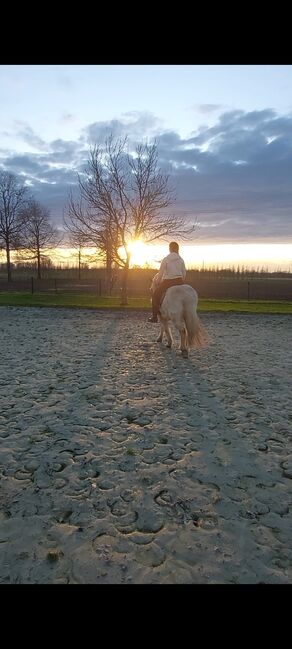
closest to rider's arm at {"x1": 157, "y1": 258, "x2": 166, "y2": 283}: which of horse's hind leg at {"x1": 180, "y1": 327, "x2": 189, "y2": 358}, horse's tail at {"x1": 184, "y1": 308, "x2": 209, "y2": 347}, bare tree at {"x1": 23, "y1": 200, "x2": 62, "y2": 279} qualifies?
horse's tail at {"x1": 184, "y1": 308, "x2": 209, "y2": 347}

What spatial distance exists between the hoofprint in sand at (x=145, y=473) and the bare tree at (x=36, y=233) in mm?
42134

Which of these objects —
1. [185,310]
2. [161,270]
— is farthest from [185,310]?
[161,270]

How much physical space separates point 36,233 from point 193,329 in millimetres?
43150

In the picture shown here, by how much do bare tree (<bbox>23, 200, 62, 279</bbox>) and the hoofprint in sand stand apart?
42134 mm

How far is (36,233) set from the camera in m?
47.2

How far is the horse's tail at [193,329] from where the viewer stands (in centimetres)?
895

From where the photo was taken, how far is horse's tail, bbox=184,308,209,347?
8953 millimetres

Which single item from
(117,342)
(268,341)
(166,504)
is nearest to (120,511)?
(166,504)

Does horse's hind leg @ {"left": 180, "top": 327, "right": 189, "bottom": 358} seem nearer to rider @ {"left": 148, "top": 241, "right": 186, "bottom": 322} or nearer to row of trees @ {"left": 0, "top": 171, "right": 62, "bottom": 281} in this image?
rider @ {"left": 148, "top": 241, "right": 186, "bottom": 322}

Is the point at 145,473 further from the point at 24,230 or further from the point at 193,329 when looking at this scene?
the point at 24,230

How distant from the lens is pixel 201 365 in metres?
8.55
